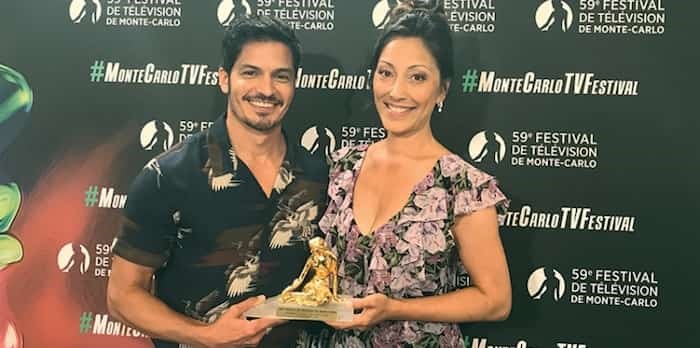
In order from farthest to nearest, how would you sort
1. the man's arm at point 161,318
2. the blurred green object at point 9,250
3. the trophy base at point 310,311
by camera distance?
1. the blurred green object at point 9,250
2. the man's arm at point 161,318
3. the trophy base at point 310,311

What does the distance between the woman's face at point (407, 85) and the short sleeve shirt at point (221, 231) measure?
244 mm

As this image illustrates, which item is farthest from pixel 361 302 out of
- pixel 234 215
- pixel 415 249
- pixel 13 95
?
pixel 13 95

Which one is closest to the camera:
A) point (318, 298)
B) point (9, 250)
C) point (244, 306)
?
point (318, 298)

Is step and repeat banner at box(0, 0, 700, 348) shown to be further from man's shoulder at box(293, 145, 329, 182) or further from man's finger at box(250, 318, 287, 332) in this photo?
man's finger at box(250, 318, 287, 332)

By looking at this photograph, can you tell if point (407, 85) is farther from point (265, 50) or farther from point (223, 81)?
point (223, 81)

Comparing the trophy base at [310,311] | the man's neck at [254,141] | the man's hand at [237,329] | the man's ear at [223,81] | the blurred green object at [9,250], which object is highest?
the man's ear at [223,81]

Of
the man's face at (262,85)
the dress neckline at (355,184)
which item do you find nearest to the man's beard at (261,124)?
the man's face at (262,85)

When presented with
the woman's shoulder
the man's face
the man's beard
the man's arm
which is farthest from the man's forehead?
the man's arm

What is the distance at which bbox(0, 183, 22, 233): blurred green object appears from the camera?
1812 mm

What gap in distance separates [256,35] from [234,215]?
0.46m

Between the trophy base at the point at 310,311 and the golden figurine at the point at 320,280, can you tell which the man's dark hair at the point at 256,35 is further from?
the trophy base at the point at 310,311

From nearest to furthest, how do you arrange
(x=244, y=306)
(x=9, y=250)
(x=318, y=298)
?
(x=318, y=298), (x=244, y=306), (x=9, y=250)

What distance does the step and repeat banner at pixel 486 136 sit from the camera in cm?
161

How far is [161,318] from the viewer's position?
1688 mm
